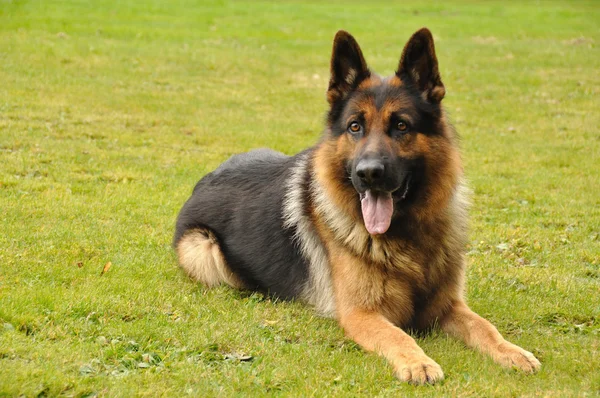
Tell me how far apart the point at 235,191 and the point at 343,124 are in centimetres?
181

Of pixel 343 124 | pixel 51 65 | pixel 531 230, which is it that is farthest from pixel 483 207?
pixel 51 65

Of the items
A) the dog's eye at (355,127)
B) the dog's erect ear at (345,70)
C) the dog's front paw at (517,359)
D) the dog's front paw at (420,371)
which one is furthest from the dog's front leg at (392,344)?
the dog's erect ear at (345,70)

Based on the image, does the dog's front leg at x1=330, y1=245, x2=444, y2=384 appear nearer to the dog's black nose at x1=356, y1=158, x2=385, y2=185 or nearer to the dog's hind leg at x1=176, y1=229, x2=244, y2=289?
the dog's black nose at x1=356, y1=158, x2=385, y2=185

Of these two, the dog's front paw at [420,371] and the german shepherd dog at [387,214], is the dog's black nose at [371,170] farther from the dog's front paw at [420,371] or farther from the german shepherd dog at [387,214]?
the dog's front paw at [420,371]

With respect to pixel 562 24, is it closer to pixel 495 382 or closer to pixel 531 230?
pixel 531 230

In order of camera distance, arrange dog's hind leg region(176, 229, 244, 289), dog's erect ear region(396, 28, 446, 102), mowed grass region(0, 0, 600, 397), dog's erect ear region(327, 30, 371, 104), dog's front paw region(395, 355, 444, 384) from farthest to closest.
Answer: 1. dog's hind leg region(176, 229, 244, 289)
2. dog's erect ear region(327, 30, 371, 104)
3. dog's erect ear region(396, 28, 446, 102)
4. mowed grass region(0, 0, 600, 397)
5. dog's front paw region(395, 355, 444, 384)

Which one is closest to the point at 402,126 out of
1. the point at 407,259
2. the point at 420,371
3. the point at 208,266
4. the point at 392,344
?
the point at 407,259

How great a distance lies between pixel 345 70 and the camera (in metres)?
5.95

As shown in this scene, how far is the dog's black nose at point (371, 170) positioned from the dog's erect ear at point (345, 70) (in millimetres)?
918

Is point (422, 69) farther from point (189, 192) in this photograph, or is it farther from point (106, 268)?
point (189, 192)

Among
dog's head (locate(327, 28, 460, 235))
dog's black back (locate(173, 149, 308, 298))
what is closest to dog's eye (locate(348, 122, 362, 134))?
dog's head (locate(327, 28, 460, 235))

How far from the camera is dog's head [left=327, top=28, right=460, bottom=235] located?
539cm

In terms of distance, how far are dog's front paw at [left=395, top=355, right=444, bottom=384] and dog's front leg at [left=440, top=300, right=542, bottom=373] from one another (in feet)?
1.98

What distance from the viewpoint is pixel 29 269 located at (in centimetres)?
660
